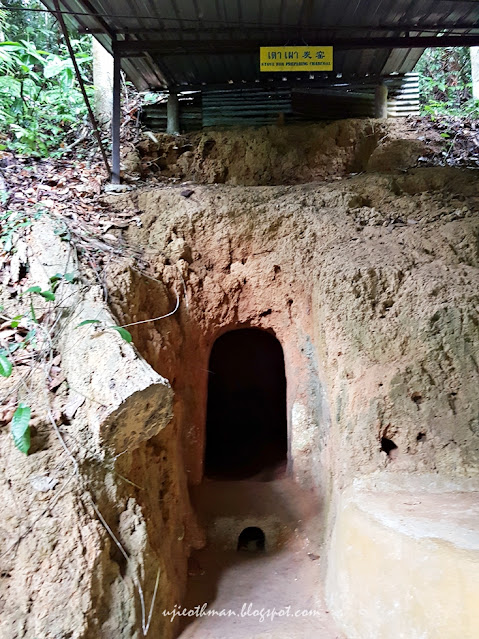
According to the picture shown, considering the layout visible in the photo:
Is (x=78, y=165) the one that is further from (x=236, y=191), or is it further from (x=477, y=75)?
(x=477, y=75)

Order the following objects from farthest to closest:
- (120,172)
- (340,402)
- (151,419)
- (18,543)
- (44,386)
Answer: (120,172)
(340,402)
(44,386)
(151,419)
(18,543)

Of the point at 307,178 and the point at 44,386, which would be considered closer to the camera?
the point at 44,386

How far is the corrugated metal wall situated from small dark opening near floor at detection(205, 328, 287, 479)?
3.48m

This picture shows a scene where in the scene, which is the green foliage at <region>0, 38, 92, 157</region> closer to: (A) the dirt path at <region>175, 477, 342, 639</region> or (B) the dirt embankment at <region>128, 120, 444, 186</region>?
(B) the dirt embankment at <region>128, 120, 444, 186</region>

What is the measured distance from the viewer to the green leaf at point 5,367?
3490mm

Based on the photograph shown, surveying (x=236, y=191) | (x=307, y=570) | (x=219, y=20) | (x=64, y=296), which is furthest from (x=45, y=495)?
(x=219, y=20)

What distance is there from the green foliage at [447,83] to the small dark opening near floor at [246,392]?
496cm

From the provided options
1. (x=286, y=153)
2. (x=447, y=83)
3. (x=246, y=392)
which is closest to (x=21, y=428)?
(x=286, y=153)

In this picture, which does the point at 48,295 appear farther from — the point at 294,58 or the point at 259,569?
the point at 294,58

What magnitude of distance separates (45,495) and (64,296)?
1.74 metres

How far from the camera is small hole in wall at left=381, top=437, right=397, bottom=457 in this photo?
13.9 feet

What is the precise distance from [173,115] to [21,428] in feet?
18.4

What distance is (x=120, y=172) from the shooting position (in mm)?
6453

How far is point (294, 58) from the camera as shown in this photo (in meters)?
5.91
